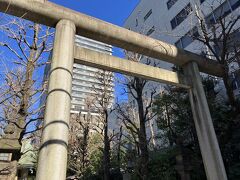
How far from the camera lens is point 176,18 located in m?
20.0

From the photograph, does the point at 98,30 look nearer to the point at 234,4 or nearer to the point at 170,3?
the point at 234,4

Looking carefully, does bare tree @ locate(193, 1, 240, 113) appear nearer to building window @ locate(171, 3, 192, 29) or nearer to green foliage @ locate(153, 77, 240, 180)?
green foliage @ locate(153, 77, 240, 180)

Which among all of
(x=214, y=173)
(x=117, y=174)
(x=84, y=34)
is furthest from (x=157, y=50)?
(x=117, y=174)

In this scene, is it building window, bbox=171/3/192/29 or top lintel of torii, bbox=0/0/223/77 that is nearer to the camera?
top lintel of torii, bbox=0/0/223/77

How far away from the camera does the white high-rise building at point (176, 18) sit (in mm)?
14702

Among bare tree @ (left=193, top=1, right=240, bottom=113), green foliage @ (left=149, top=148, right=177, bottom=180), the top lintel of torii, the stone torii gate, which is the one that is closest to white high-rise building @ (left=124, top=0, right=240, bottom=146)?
bare tree @ (left=193, top=1, right=240, bottom=113)

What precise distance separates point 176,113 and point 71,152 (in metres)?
11.9

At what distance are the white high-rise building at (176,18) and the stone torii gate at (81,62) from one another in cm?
623

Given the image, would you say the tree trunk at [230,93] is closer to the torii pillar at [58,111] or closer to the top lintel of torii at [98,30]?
the top lintel of torii at [98,30]

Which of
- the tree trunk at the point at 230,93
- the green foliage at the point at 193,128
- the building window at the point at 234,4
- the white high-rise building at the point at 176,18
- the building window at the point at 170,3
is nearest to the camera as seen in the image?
the tree trunk at the point at 230,93

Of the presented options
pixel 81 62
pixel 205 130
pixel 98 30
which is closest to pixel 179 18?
pixel 205 130

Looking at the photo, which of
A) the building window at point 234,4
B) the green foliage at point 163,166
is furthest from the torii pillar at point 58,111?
the building window at point 234,4

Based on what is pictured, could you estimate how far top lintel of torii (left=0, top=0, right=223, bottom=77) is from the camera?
5827 mm

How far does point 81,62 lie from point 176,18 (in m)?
15.6
